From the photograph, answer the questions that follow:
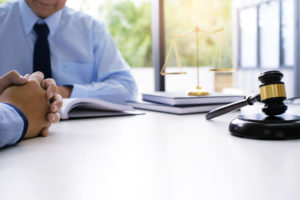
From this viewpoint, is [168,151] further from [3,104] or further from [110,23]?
[110,23]

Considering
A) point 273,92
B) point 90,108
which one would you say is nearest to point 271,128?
point 273,92

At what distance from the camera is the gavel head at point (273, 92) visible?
0.66 metres

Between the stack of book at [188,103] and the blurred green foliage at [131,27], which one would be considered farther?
the blurred green foliage at [131,27]

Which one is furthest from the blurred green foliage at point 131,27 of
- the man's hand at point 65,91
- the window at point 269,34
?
the man's hand at point 65,91

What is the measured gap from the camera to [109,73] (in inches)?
67.2

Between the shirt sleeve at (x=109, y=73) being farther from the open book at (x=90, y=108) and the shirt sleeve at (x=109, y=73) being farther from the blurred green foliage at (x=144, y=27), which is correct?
the blurred green foliage at (x=144, y=27)

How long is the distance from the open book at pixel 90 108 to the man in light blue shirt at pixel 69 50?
0.35 m

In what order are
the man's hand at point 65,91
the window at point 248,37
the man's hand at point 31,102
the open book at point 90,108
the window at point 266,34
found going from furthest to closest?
1. the window at point 248,37
2. the window at point 266,34
3. the man's hand at point 65,91
4. the open book at point 90,108
5. the man's hand at point 31,102

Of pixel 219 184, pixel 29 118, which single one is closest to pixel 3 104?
pixel 29 118

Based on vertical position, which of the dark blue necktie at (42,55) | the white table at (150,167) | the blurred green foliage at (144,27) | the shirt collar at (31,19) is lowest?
the white table at (150,167)

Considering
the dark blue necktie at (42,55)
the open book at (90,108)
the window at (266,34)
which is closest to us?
the open book at (90,108)

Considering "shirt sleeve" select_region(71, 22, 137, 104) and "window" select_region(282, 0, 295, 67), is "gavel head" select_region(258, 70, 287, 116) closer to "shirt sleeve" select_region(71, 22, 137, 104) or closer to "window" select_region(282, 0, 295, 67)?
"shirt sleeve" select_region(71, 22, 137, 104)

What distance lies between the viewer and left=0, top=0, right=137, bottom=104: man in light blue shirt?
155 centimetres

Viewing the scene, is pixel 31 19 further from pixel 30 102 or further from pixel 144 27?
pixel 144 27
